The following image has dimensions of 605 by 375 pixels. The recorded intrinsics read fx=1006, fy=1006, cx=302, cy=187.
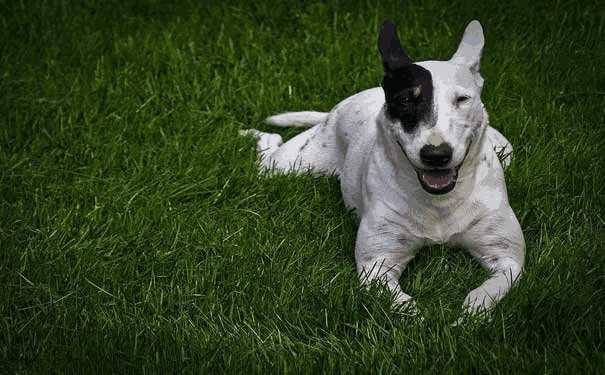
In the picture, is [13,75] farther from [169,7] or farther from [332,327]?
[332,327]

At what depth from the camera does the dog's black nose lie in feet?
12.6

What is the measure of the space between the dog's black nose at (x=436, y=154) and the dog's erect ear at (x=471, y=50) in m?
0.45

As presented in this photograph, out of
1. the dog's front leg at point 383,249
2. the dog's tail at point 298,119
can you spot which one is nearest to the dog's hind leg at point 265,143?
the dog's tail at point 298,119

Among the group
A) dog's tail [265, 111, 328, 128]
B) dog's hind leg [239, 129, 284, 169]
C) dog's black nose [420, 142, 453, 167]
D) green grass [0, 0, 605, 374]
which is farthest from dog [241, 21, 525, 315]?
dog's tail [265, 111, 328, 128]

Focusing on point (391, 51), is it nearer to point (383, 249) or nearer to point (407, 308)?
point (383, 249)

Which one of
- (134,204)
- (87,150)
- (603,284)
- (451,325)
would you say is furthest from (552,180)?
(87,150)

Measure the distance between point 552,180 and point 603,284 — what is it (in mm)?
1011

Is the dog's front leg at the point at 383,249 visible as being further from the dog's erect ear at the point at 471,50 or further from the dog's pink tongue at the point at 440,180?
the dog's erect ear at the point at 471,50

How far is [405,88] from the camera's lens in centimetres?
394

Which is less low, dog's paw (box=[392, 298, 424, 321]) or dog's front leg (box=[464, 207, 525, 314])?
dog's front leg (box=[464, 207, 525, 314])

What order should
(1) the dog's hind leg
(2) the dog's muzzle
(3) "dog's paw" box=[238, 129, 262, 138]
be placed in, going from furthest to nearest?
(3) "dog's paw" box=[238, 129, 262, 138]
(1) the dog's hind leg
(2) the dog's muzzle

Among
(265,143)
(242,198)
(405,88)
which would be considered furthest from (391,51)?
(265,143)

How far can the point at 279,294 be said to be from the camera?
415 centimetres

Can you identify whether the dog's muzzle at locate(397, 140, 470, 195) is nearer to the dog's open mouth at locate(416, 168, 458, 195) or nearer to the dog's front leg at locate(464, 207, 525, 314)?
the dog's open mouth at locate(416, 168, 458, 195)
